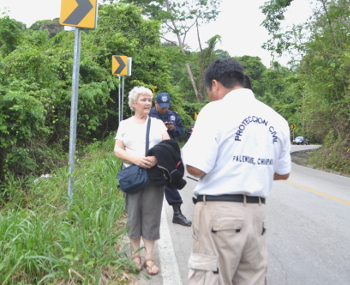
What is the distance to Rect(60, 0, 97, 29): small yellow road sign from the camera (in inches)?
195

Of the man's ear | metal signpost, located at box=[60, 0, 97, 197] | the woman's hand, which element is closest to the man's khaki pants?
the man's ear

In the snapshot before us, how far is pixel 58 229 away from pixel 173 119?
2420 mm

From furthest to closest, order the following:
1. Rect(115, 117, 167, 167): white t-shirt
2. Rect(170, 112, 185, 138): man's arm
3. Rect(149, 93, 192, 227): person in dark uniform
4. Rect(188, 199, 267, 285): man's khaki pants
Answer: Rect(170, 112, 185, 138): man's arm → Rect(149, 93, 192, 227): person in dark uniform → Rect(115, 117, 167, 167): white t-shirt → Rect(188, 199, 267, 285): man's khaki pants

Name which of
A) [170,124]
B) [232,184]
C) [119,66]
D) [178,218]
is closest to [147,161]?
[232,184]

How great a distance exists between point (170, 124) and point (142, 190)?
6.16ft

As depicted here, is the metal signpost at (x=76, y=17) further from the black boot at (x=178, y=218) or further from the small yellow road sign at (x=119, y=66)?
the small yellow road sign at (x=119, y=66)

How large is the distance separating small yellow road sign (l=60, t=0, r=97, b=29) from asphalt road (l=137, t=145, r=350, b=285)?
9.84 feet

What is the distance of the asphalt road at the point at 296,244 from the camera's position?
436 centimetres

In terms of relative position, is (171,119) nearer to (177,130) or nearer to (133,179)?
(177,130)

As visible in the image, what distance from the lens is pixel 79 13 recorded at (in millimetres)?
5000

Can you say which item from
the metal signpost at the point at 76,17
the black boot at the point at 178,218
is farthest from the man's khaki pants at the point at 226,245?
the black boot at the point at 178,218

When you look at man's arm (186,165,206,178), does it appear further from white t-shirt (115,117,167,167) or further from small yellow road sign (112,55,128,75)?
small yellow road sign (112,55,128,75)

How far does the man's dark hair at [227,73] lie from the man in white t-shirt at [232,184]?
3.3 inches

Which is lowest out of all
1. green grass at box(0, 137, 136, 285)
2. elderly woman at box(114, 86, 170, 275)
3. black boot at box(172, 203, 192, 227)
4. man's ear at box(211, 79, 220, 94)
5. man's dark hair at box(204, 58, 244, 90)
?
black boot at box(172, 203, 192, 227)
